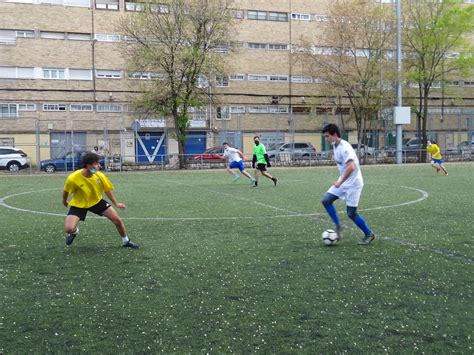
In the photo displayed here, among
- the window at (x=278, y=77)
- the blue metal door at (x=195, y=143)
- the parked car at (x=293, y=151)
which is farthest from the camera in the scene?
the window at (x=278, y=77)

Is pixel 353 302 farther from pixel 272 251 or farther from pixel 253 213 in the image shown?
pixel 253 213

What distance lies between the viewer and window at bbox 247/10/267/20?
49438 millimetres

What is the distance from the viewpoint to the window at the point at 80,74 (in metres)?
44.2

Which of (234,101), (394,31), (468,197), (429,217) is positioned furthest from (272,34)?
(429,217)

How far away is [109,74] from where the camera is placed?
45.4m

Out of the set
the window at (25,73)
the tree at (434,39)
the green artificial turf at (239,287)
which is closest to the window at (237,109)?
the tree at (434,39)

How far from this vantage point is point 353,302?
5.14 meters

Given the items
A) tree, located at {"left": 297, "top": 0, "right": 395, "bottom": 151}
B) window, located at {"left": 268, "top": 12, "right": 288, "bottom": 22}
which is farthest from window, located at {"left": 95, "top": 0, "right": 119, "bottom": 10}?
tree, located at {"left": 297, "top": 0, "right": 395, "bottom": 151}

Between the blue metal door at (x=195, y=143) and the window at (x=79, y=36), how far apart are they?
12057 mm

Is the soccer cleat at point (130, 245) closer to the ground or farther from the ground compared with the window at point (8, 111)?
closer to the ground

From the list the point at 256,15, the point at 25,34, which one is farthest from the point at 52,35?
the point at 256,15

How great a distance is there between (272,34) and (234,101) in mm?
7649

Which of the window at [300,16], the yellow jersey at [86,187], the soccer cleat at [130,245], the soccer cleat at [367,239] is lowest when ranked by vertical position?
the soccer cleat at [130,245]

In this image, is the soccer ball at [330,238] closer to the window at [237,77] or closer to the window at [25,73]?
the window at [25,73]
